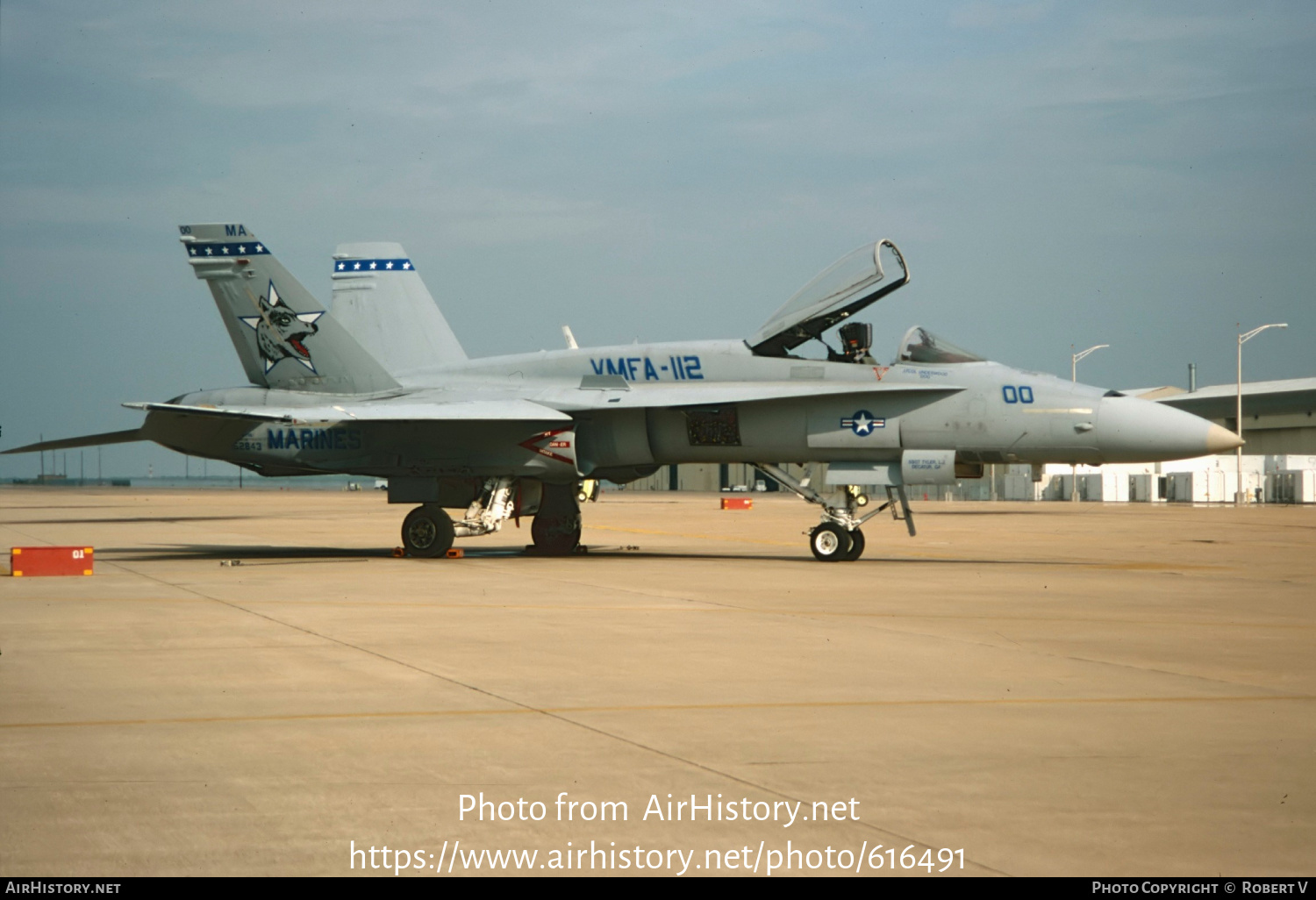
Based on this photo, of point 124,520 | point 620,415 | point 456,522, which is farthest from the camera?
point 124,520

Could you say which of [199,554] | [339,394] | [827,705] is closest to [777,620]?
[827,705]

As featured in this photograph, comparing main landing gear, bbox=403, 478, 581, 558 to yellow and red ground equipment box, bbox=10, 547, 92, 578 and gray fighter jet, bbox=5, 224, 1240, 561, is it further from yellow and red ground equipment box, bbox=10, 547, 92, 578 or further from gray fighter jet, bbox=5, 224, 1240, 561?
yellow and red ground equipment box, bbox=10, 547, 92, 578

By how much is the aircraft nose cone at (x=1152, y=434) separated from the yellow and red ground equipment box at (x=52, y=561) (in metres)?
11.9

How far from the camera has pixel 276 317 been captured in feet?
61.0

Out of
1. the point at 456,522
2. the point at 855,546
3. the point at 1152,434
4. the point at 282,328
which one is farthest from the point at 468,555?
the point at 1152,434

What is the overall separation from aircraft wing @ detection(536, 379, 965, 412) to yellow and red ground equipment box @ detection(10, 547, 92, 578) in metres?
5.99

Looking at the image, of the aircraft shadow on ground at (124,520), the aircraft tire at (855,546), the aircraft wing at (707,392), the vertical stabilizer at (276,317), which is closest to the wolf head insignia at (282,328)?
the vertical stabilizer at (276,317)

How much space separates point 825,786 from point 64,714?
12.2ft

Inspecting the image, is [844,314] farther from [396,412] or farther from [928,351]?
[396,412]

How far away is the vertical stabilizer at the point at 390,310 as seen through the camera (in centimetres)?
2109

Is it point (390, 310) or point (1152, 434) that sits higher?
point (390, 310)

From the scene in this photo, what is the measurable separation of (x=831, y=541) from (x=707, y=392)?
2515mm

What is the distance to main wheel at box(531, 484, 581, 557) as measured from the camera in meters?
18.7

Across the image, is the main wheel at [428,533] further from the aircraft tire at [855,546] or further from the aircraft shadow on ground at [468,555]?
the aircraft tire at [855,546]
